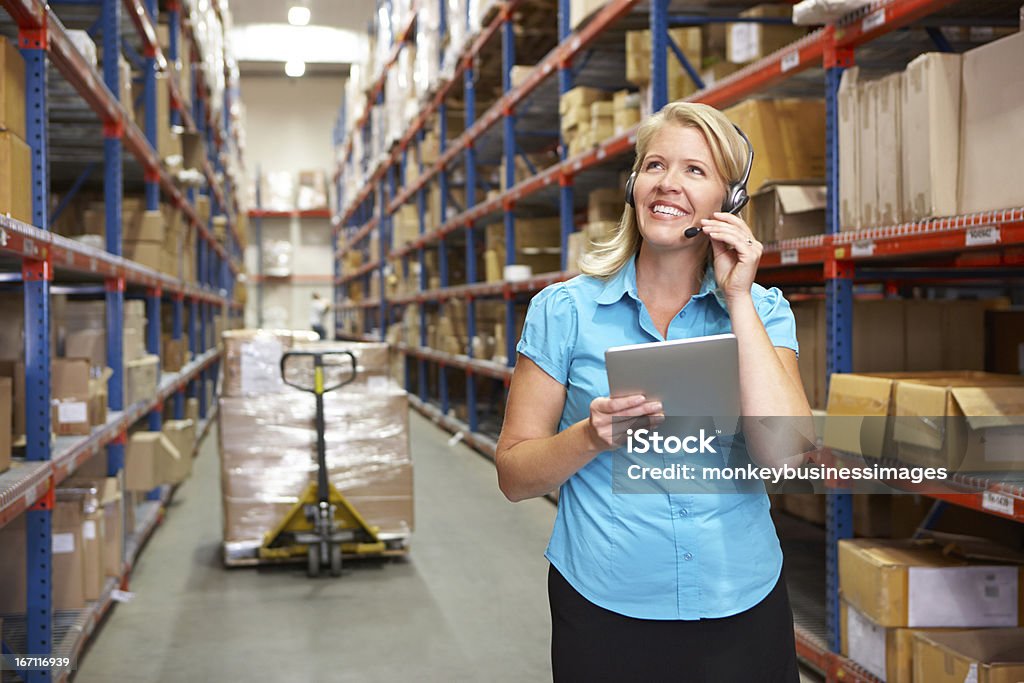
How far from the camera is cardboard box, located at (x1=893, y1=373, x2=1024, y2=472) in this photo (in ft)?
8.03

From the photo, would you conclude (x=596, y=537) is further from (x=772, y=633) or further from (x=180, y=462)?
(x=180, y=462)

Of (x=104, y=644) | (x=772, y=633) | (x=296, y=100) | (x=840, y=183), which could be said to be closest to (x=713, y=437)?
(x=772, y=633)

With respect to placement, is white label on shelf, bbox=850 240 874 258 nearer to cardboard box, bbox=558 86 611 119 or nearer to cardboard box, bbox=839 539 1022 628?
cardboard box, bbox=839 539 1022 628

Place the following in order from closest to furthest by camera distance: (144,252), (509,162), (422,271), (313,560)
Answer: (313,560) → (144,252) → (509,162) → (422,271)

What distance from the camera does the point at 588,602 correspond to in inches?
63.4

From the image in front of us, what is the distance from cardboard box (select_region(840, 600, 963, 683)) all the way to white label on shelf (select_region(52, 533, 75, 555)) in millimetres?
2784

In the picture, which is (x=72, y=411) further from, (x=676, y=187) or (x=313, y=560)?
(x=676, y=187)

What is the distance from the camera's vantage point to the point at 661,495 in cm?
156

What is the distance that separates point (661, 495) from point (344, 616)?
2776 millimetres

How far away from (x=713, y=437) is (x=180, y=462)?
4.75 meters

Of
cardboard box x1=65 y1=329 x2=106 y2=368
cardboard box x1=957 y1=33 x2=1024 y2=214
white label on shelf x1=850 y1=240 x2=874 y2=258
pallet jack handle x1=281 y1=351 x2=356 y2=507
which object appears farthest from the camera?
pallet jack handle x1=281 y1=351 x2=356 y2=507

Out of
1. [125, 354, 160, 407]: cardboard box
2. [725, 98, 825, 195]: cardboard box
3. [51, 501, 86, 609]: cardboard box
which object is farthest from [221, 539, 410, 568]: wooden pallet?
[725, 98, 825, 195]: cardboard box

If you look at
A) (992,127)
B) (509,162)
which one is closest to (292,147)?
(509,162)

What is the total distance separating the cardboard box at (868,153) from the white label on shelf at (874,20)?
6.5 inches
